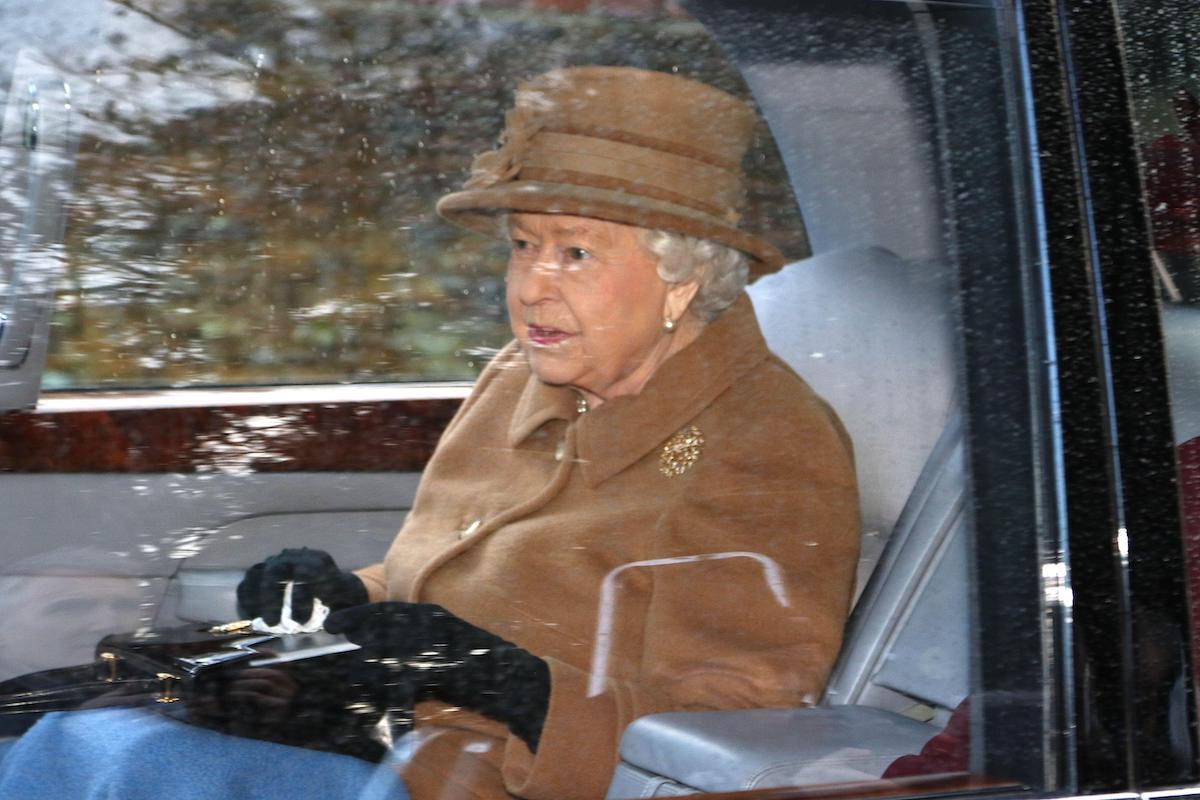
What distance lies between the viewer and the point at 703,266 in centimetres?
160

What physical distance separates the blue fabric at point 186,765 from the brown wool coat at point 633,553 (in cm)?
6

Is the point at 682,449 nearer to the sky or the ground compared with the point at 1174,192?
nearer to the ground

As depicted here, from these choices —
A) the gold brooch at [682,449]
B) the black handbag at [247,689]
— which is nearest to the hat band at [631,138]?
the gold brooch at [682,449]

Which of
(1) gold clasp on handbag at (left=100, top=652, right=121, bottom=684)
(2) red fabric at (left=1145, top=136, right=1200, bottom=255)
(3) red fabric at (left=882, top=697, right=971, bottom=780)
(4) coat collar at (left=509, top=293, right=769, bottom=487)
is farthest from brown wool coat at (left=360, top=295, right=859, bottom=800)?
(2) red fabric at (left=1145, top=136, right=1200, bottom=255)

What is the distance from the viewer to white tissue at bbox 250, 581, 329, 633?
1.45 meters

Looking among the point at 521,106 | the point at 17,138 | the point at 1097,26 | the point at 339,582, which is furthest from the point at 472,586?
the point at 1097,26

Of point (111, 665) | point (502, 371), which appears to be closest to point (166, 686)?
point (111, 665)

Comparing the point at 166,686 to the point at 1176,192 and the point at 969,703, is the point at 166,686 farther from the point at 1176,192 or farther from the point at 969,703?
the point at 1176,192

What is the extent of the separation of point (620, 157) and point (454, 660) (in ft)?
1.59

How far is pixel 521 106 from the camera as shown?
149 cm

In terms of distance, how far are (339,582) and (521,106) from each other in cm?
47

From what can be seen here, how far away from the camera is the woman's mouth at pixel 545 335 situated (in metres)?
1.54

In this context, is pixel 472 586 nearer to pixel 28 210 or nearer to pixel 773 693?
pixel 773 693

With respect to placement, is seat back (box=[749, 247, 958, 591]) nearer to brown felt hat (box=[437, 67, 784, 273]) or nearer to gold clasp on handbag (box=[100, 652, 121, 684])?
brown felt hat (box=[437, 67, 784, 273])
